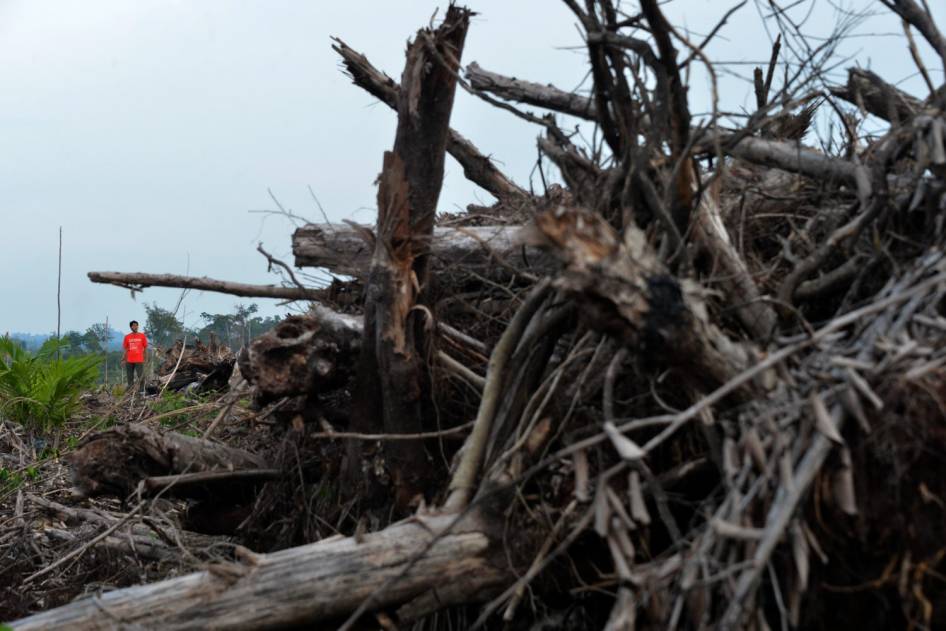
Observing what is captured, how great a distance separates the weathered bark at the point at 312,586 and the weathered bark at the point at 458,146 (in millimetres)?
2734

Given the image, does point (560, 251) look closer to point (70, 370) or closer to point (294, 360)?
point (294, 360)

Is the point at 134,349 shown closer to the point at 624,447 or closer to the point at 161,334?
the point at 161,334

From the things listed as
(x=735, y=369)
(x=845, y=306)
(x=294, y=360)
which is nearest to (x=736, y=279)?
(x=845, y=306)

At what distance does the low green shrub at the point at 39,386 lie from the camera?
8.50m

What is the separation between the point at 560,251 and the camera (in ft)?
7.97

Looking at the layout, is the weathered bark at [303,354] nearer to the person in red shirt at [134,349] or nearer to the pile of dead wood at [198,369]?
the pile of dead wood at [198,369]

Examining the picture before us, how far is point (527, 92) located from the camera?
5.76 m

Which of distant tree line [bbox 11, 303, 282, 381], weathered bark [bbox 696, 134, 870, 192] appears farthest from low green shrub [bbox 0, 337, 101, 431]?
weathered bark [bbox 696, 134, 870, 192]

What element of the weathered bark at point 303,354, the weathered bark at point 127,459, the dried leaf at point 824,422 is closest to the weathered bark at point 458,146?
the weathered bark at point 303,354

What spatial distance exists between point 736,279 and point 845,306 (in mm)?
402

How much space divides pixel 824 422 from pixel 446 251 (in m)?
2.71

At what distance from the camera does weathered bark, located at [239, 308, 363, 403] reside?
3992 millimetres

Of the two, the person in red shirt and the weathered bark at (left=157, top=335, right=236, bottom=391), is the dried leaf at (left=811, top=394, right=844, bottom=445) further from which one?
the person in red shirt

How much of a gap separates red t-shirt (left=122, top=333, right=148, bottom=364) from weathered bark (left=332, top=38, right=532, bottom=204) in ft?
29.0
